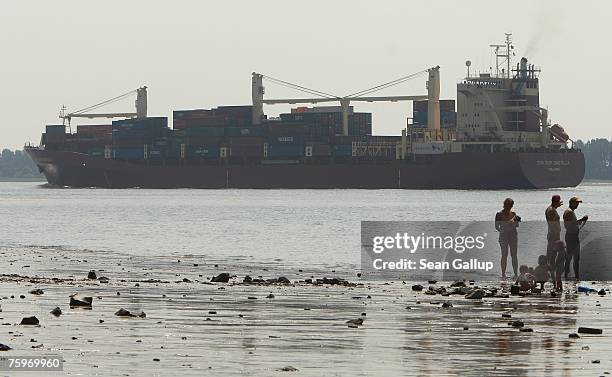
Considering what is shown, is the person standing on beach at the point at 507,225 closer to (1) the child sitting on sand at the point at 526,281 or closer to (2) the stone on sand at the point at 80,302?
(1) the child sitting on sand at the point at 526,281

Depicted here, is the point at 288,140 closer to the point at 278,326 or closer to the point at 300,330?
the point at 278,326

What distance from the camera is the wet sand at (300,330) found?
14734 mm

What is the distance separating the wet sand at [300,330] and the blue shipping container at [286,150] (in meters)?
166

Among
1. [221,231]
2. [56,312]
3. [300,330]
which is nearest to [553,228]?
[300,330]

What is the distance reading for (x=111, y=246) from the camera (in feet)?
177

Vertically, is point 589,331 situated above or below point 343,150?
below

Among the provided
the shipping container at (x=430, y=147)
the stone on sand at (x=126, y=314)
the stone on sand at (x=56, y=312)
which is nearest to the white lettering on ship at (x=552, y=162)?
the shipping container at (x=430, y=147)

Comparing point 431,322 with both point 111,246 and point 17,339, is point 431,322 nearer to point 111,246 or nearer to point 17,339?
point 17,339

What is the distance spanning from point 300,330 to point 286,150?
7005 inches

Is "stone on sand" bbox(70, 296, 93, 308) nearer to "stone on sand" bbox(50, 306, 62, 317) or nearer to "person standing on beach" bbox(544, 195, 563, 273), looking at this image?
"stone on sand" bbox(50, 306, 62, 317)

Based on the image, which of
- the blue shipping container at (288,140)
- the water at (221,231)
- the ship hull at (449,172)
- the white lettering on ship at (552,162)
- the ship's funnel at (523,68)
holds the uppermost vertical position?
the ship's funnel at (523,68)

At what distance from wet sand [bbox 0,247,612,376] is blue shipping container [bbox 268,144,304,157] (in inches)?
6545

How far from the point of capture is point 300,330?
18.5 meters

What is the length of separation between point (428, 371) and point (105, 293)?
12.4 m
